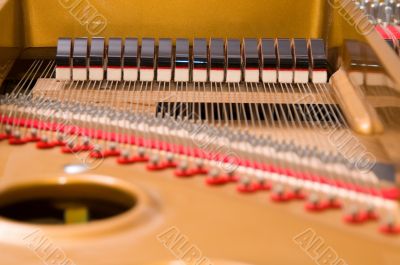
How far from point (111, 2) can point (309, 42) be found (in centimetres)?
77

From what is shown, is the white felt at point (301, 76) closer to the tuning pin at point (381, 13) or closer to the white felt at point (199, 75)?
the white felt at point (199, 75)

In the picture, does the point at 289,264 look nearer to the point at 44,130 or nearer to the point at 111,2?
the point at 44,130

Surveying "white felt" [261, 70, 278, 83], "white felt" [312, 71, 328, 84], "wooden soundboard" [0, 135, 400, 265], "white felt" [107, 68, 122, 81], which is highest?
"white felt" [107, 68, 122, 81]

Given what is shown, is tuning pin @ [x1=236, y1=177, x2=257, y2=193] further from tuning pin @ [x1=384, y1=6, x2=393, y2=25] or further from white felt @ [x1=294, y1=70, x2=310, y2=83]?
tuning pin @ [x1=384, y1=6, x2=393, y2=25]


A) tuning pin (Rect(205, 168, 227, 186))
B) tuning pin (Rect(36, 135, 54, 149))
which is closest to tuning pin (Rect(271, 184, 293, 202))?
tuning pin (Rect(205, 168, 227, 186))

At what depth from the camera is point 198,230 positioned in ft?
4.63

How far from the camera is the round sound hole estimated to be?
157 centimetres

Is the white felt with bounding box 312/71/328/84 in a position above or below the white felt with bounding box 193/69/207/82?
below

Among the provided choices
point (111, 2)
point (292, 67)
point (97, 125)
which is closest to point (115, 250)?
point (97, 125)

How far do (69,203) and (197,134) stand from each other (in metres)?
0.44

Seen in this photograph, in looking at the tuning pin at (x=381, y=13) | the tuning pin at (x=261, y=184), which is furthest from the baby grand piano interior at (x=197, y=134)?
the tuning pin at (x=381, y=13)

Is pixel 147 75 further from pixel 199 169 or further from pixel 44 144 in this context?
pixel 199 169

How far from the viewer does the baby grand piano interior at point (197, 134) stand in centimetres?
138

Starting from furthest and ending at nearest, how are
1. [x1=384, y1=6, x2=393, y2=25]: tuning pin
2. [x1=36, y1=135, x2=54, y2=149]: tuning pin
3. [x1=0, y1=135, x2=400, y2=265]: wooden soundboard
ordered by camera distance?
[x1=384, y1=6, x2=393, y2=25]: tuning pin < [x1=36, y1=135, x2=54, y2=149]: tuning pin < [x1=0, y1=135, x2=400, y2=265]: wooden soundboard
